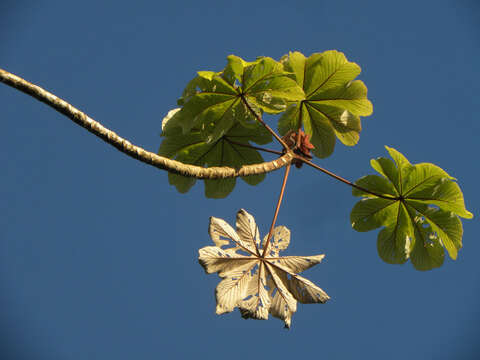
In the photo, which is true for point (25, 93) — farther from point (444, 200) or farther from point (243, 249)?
point (444, 200)

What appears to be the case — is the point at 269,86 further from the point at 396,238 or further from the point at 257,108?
the point at 396,238

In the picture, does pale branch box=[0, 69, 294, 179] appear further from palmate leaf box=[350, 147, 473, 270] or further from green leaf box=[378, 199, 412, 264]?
green leaf box=[378, 199, 412, 264]

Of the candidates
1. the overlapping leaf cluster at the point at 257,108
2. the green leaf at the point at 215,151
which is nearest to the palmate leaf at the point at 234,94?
the overlapping leaf cluster at the point at 257,108

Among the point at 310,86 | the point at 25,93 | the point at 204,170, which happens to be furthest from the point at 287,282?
the point at 25,93

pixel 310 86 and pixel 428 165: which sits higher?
pixel 310 86

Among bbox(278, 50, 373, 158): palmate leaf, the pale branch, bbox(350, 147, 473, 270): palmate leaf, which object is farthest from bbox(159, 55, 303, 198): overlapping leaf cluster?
bbox(350, 147, 473, 270): palmate leaf

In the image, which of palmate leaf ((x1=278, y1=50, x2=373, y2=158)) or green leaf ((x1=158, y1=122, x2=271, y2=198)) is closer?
palmate leaf ((x1=278, y1=50, x2=373, y2=158))
